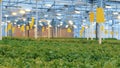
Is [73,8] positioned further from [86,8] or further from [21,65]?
[21,65]

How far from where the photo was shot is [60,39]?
4000 centimetres

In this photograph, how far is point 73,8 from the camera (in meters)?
57.4

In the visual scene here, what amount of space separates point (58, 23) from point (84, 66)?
84.1 meters

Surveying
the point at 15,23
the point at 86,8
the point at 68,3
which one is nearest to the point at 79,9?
the point at 86,8

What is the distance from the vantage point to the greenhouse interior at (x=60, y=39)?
7.94 m

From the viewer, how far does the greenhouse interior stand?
26.1 feet

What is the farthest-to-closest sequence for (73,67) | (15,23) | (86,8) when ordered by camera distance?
(15,23)
(86,8)
(73,67)

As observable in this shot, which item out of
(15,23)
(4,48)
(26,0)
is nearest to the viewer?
(4,48)

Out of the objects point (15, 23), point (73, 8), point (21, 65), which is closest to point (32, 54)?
point (21, 65)

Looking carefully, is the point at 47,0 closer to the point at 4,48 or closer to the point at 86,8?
the point at 86,8

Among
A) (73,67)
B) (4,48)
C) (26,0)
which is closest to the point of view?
(73,67)

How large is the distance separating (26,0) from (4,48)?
33749mm

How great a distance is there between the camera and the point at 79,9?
5969 cm

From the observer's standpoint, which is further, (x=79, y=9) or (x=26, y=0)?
(x=79, y=9)
